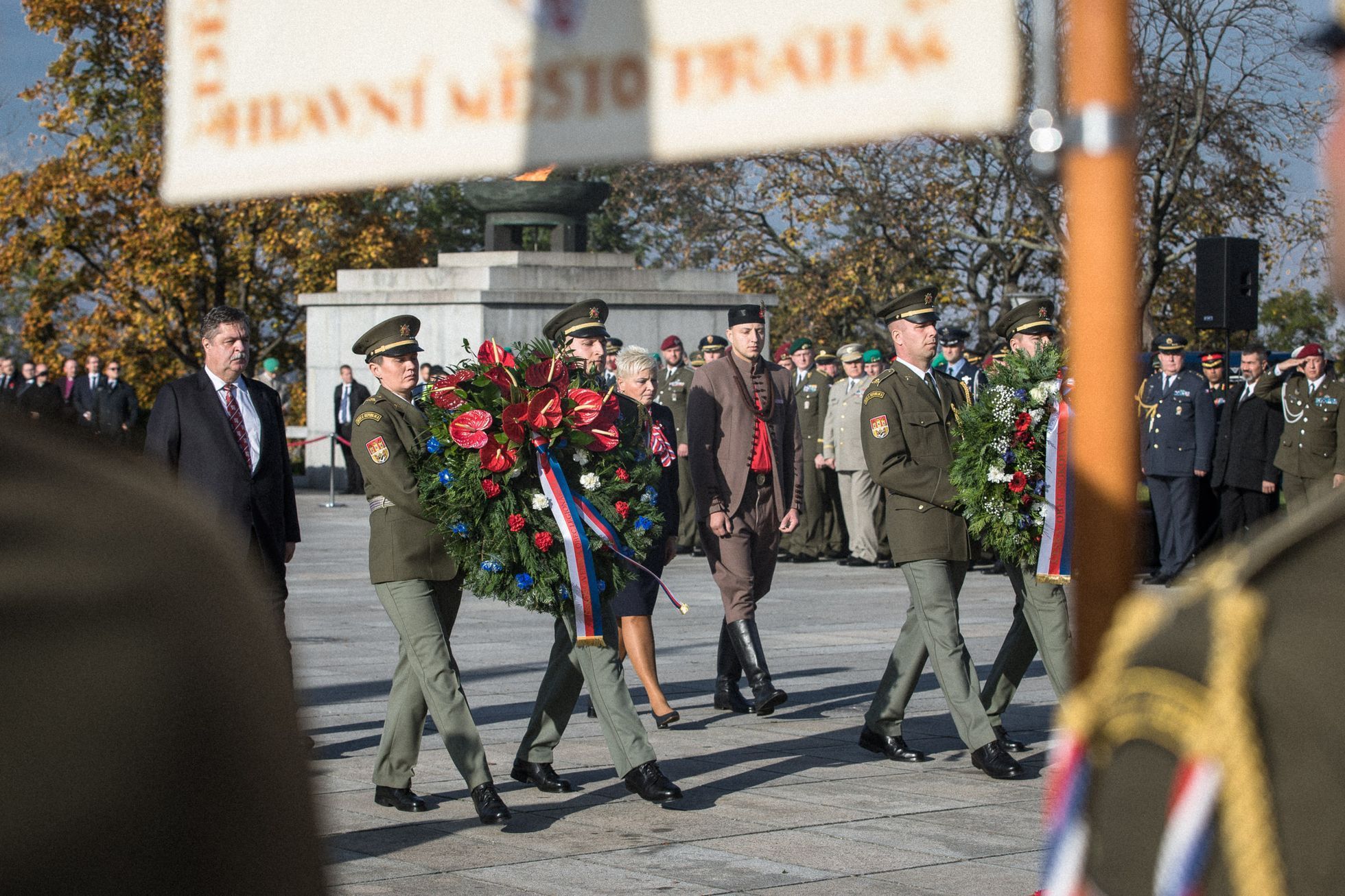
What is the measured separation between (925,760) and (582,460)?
2147mm

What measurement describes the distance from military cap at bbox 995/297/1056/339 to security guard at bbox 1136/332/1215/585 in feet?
25.3

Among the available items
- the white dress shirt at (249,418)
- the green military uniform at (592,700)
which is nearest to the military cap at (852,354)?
the white dress shirt at (249,418)

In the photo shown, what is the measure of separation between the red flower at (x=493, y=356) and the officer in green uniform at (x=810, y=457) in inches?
449

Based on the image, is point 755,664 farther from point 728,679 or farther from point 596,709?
point 596,709

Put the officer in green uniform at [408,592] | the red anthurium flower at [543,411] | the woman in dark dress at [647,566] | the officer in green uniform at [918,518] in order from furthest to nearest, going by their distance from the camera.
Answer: the woman in dark dress at [647,566] < the officer in green uniform at [918,518] < the red anthurium flower at [543,411] < the officer in green uniform at [408,592]

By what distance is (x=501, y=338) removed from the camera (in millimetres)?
22281

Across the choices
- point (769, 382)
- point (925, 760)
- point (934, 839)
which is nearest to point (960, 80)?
point (934, 839)

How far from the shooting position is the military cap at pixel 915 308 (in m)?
8.46

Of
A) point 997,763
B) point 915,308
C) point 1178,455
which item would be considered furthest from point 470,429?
point 1178,455

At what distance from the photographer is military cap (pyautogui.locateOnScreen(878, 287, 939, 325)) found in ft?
27.8

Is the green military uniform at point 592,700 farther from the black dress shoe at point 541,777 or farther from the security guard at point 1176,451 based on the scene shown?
the security guard at point 1176,451

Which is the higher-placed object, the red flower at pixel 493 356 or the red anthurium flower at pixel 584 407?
the red flower at pixel 493 356

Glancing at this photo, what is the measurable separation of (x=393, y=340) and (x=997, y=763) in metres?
3.14

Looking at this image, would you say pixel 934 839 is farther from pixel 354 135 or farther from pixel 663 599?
pixel 663 599
